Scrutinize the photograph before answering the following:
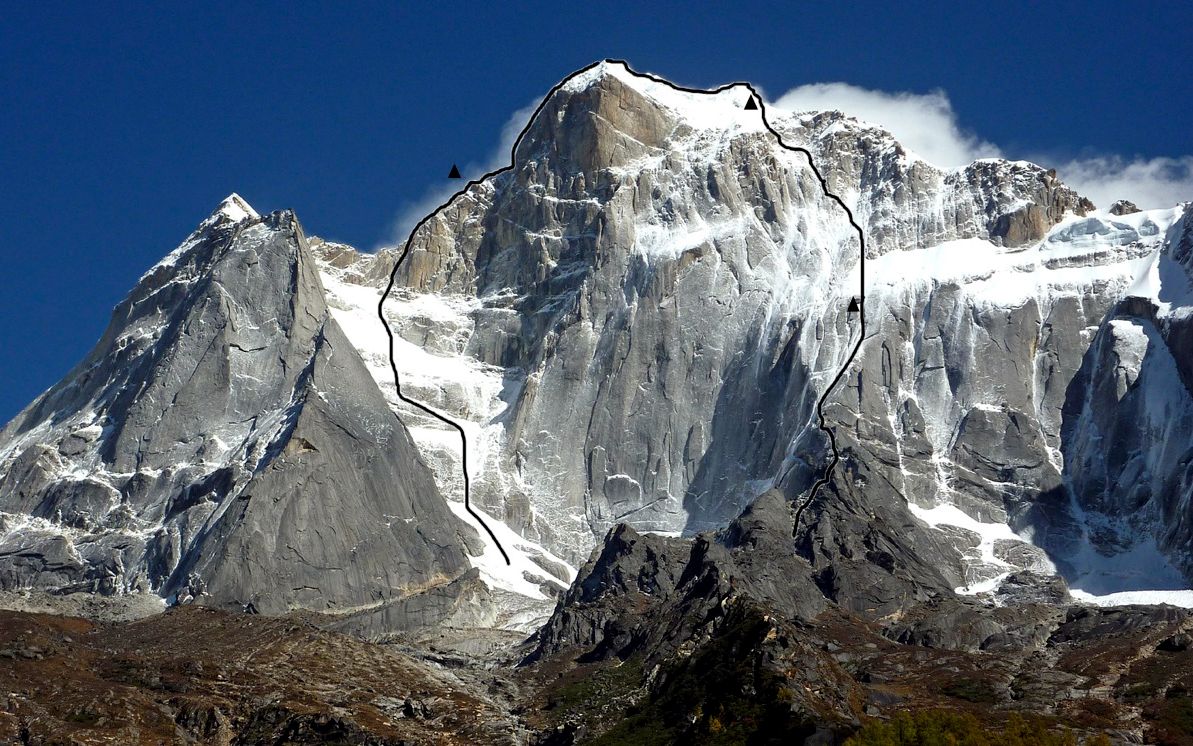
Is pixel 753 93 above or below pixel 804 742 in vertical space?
above

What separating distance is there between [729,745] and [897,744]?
14.3 metres

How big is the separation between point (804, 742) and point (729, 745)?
7.29 m

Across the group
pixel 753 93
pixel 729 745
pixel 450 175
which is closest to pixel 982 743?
pixel 729 745

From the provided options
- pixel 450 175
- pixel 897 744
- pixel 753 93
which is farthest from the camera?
pixel 897 744

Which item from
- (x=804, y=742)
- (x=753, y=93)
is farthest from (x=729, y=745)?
(x=753, y=93)

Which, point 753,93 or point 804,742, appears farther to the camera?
point 804,742

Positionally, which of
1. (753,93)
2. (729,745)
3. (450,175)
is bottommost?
(729,745)

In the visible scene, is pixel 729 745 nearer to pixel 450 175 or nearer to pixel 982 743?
pixel 982 743

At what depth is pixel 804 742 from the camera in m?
193

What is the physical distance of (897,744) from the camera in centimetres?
19188

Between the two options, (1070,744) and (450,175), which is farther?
(1070,744)

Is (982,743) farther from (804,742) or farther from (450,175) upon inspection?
(450,175)

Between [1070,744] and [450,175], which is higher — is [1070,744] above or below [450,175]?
below

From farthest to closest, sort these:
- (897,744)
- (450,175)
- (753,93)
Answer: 1. (897,744)
2. (753,93)
3. (450,175)
